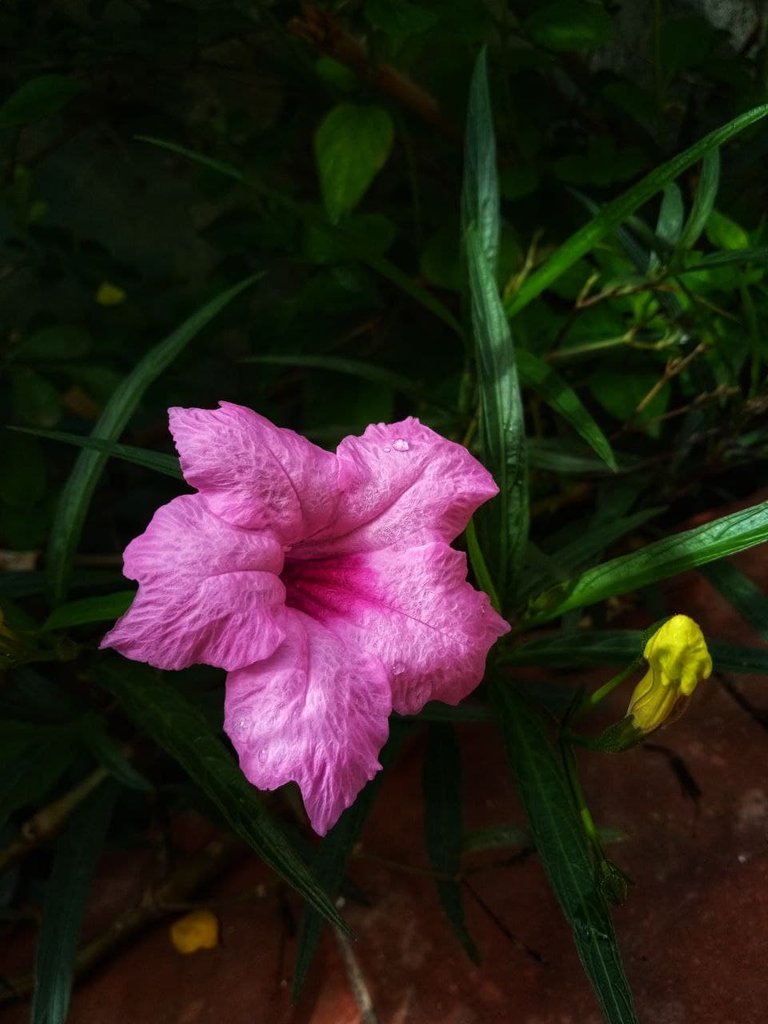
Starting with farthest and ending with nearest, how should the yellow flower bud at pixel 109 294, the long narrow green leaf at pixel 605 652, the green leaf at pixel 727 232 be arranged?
the yellow flower bud at pixel 109 294
the green leaf at pixel 727 232
the long narrow green leaf at pixel 605 652

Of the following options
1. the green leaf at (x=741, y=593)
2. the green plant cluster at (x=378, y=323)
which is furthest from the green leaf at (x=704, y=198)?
the green leaf at (x=741, y=593)

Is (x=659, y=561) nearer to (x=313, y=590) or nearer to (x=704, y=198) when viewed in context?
(x=313, y=590)

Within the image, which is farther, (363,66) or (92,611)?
(363,66)

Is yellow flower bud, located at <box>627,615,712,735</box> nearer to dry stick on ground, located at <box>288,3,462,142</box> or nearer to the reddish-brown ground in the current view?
the reddish-brown ground

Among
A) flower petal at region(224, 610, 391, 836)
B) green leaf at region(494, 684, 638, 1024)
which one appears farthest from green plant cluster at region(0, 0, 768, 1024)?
flower petal at region(224, 610, 391, 836)

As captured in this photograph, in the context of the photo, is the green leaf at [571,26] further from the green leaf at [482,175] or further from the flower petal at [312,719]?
the flower petal at [312,719]

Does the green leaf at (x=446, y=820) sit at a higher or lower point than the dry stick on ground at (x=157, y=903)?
higher

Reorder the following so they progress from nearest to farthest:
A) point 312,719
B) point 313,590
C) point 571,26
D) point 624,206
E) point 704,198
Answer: point 312,719 → point 313,590 → point 624,206 → point 704,198 → point 571,26

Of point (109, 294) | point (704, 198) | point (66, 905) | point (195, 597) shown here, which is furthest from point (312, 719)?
point (109, 294)
